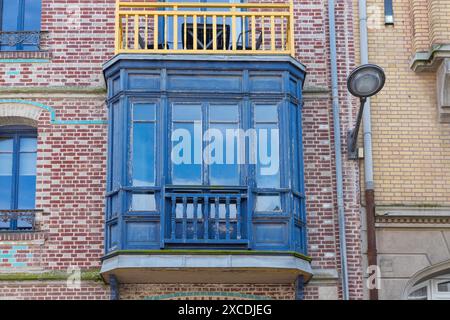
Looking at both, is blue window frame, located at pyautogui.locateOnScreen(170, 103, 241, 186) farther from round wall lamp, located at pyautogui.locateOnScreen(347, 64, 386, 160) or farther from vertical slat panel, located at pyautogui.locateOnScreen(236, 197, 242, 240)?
round wall lamp, located at pyautogui.locateOnScreen(347, 64, 386, 160)

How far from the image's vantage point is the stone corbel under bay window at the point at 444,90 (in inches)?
720

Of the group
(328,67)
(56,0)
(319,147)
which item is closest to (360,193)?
(319,147)

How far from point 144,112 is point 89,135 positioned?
3.96 ft

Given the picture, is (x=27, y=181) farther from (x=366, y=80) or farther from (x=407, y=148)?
(x=407, y=148)

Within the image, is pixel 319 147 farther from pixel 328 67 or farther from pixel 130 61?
pixel 130 61

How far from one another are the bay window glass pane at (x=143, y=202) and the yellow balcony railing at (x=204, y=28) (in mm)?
2413

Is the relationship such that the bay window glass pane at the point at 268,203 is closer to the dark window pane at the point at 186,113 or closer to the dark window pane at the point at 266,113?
the dark window pane at the point at 266,113

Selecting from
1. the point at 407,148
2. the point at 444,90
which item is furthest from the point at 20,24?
the point at 444,90

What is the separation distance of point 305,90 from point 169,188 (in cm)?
317

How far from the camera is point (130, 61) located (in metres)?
17.7

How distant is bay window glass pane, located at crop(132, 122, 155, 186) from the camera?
17.3 metres

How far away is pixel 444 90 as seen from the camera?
60.4ft

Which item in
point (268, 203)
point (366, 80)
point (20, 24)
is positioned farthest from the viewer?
point (20, 24)

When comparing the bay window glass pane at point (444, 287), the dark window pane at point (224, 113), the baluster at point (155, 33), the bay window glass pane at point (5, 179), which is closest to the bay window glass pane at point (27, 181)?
the bay window glass pane at point (5, 179)
